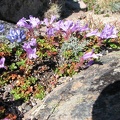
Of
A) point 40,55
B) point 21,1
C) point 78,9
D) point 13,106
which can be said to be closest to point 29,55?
point 40,55

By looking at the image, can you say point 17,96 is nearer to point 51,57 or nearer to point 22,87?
point 22,87

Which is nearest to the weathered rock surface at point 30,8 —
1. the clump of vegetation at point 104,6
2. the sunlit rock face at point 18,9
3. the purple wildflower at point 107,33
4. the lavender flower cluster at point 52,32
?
the sunlit rock face at point 18,9

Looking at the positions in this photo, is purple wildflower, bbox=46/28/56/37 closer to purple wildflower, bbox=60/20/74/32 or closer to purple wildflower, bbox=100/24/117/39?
purple wildflower, bbox=60/20/74/32

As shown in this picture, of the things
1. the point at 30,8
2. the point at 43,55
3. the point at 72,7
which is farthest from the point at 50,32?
the point at 72,7

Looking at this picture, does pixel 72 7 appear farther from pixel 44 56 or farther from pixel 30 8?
pixel 44 56

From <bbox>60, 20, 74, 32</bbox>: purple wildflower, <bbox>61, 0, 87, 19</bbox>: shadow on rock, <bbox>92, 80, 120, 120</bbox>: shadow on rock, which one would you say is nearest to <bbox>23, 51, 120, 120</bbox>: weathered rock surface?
<bbox>92, 80, 120, 120</bbox>: shadow on rock

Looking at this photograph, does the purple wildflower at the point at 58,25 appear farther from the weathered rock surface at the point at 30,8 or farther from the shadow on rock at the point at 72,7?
the shadow on rock at the point at 72,7

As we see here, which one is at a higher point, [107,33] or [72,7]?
[72,7]
